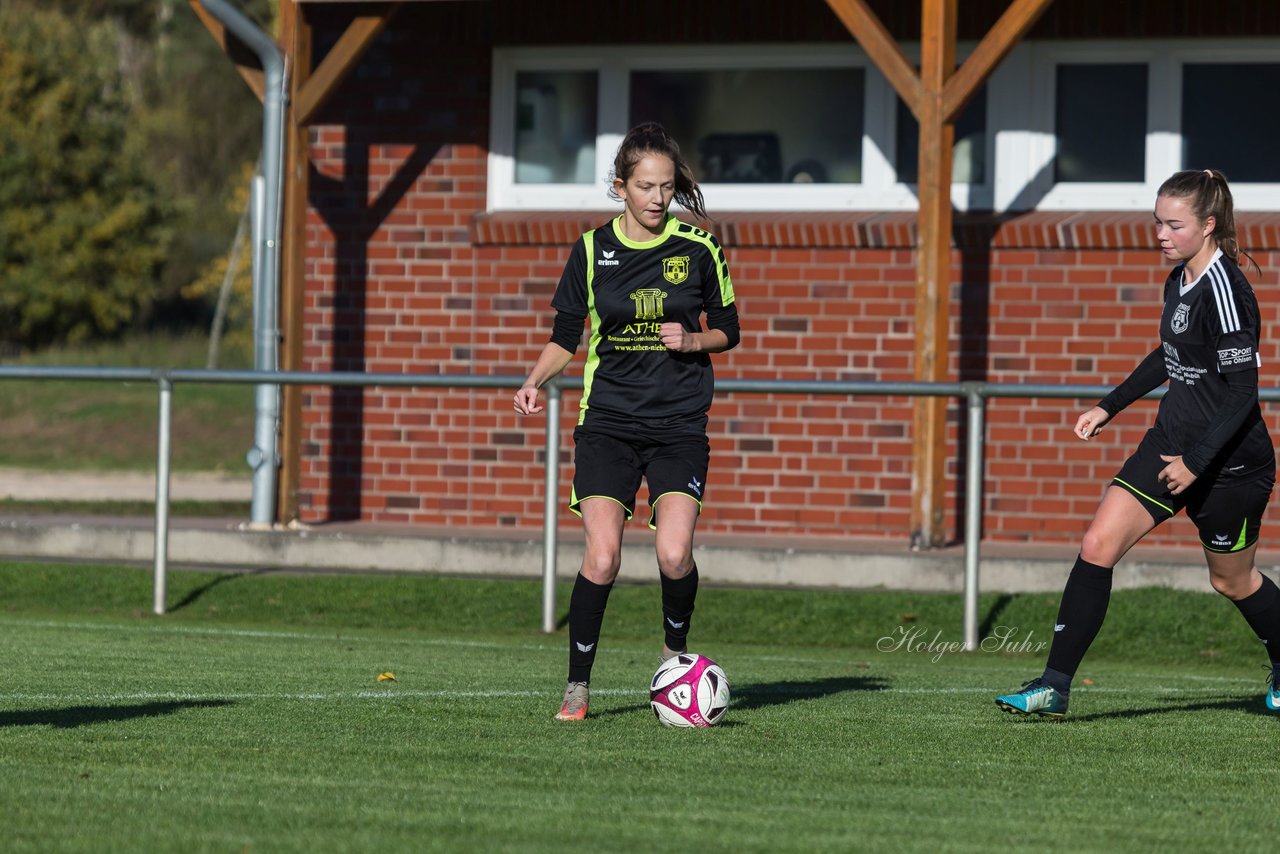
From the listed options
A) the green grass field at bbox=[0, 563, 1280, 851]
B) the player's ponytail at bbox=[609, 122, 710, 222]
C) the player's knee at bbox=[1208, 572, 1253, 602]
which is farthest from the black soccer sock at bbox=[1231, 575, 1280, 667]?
the player's ponytail at bbox=[609, 122, 710, 222]

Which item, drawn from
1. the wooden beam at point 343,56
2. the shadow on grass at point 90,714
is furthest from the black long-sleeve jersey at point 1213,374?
the wooden beam at point 343,56

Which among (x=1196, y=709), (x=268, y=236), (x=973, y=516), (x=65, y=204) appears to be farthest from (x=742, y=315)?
(x=65, y=204)

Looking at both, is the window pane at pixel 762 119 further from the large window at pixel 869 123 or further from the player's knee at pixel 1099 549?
the player's knee at pixel 1099 549

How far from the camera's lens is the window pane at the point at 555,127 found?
13438mm

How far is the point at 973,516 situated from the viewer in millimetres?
9508

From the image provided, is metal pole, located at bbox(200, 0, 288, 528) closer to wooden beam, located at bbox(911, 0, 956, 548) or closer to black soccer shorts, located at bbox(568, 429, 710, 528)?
wooden beam, located at bbox(911, 0, 956, 548)

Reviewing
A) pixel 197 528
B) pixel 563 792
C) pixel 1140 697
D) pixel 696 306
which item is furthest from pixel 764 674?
pixel 197 528

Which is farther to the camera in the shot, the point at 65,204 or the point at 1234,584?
the point at 65,204

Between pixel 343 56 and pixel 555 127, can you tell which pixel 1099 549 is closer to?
pixel 343 56

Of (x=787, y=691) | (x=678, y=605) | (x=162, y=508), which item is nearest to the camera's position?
(x=678, y=605)

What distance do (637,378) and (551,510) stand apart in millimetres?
3661

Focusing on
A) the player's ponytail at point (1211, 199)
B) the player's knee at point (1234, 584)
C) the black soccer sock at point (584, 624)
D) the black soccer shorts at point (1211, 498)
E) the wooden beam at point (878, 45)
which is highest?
the wooden beam at point (878, 45)

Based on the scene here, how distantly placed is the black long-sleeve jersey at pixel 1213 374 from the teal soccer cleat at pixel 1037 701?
2.70 feet

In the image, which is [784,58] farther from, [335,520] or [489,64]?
[335,520]
